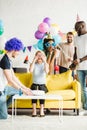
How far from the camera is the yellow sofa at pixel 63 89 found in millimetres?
5248

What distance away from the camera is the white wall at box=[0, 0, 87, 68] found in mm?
7512

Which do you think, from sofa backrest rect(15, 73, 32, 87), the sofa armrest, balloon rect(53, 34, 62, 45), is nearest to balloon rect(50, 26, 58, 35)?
balloon rect(53, 34, 62, 45)

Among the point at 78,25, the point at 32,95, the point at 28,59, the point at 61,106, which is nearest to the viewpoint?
the point at 32,95

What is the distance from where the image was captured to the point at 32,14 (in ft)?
24.8

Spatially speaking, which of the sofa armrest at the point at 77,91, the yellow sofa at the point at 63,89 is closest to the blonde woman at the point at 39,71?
the yellow sofa at the point at 63,89

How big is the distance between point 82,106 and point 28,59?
221 cm

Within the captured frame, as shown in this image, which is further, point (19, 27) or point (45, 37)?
point (19, 27)

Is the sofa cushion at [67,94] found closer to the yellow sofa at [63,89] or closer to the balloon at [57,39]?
the yellow sofa at [63,89]

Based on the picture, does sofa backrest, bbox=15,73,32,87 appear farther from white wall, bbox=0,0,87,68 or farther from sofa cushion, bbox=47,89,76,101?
white wall, bbox=0,0,87,68

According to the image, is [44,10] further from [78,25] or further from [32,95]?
[32,95]

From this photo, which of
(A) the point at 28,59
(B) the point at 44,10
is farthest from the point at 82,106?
(B) the point at 44,10

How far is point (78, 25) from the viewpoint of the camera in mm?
5551

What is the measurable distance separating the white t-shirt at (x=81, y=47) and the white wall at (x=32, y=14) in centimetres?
196

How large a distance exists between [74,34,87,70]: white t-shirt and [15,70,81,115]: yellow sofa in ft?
0.93
